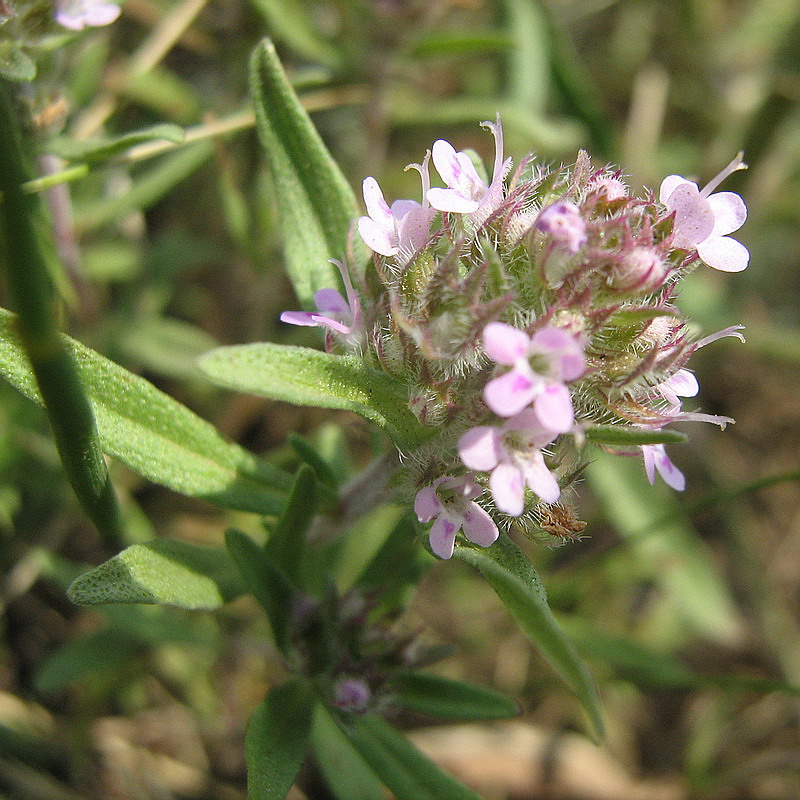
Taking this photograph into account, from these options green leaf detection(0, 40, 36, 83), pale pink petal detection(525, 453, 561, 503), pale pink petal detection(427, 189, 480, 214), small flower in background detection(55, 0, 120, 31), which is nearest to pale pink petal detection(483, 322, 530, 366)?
pale pink petal detection(525, 453, 561, 503)

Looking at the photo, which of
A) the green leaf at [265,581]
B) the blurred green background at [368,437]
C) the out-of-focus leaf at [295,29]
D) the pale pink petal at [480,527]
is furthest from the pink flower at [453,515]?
the out-of-focus leaf at [295,29]

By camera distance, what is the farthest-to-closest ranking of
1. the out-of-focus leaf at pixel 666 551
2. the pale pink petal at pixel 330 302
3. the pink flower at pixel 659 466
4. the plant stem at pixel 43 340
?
the out-of-focus leaf at pixel 666 551, the pale pink petal at pixel 330 302, the pink flower at pixel 659 466, the plant stem at pixel 43 340

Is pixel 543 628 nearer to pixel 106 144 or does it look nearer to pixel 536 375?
pixel 536 375

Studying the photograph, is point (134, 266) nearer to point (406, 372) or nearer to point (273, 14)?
point (273, 14)

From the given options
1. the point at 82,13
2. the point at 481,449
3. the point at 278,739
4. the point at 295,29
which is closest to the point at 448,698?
the point at 278,739

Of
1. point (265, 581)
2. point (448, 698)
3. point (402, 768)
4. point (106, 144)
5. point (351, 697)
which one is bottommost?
point (402, 768)

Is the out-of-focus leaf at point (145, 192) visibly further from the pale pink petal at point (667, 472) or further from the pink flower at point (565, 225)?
the pale pink petal at point (667, 472)
